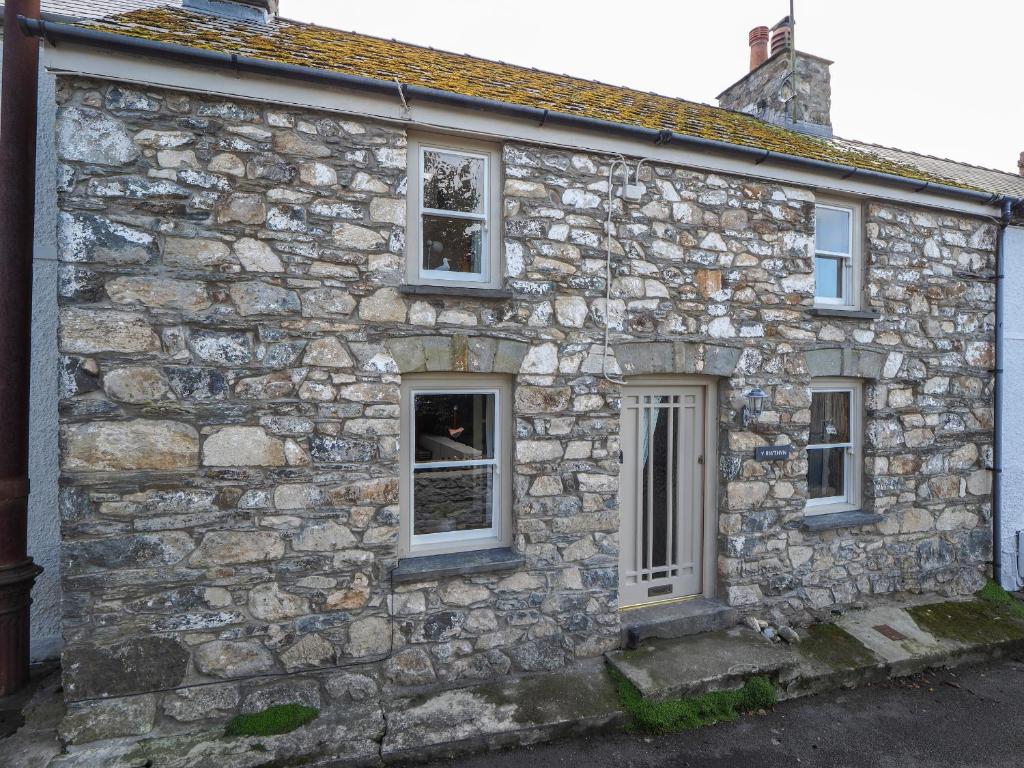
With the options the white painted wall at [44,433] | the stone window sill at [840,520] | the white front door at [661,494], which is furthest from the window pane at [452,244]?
the stone window sill at [840,520]

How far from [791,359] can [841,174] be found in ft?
6.52

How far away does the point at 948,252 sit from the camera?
611 cm

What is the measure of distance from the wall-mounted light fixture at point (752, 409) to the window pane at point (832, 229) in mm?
1934

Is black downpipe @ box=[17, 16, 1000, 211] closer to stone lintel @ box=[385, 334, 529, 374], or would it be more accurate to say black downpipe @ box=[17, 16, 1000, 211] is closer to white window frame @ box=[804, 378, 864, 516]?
stone lintel @ box=[385, 334, 529, 374]

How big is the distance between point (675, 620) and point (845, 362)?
3.17 meters

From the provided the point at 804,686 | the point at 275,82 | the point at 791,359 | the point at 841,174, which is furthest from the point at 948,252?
the point at 275,82

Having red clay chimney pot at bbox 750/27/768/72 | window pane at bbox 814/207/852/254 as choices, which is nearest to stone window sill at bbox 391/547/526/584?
window pane at bbox 814/207/852/254

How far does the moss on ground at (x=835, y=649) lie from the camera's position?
15.7 ft

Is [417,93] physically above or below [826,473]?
above

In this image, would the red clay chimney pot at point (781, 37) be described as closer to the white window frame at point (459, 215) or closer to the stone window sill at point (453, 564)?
the white window frame at point (459, 215)

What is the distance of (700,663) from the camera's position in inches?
179

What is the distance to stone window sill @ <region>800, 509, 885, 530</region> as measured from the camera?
213 inches

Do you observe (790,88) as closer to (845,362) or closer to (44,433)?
(845,362)

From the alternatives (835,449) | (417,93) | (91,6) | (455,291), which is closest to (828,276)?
(835,449)
